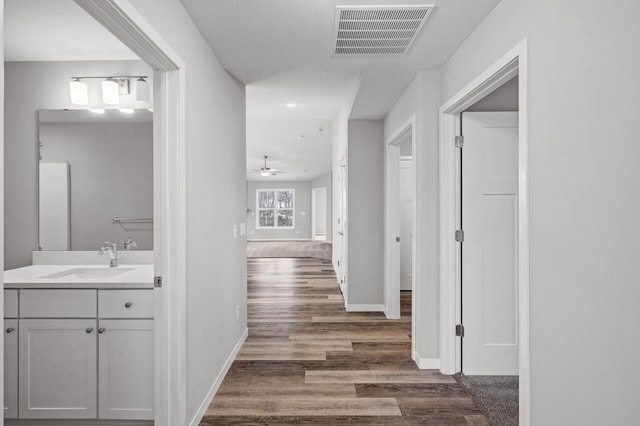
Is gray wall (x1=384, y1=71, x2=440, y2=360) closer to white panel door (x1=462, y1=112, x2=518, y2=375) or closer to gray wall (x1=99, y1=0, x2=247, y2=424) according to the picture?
white panel door (x1=462, y1=112, x2=518, y2=375)

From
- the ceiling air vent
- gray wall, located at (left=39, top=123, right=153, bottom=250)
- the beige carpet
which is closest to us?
the ceiling air vent

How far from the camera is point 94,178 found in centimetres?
271

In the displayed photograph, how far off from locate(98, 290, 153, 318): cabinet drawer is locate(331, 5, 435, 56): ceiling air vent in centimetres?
190

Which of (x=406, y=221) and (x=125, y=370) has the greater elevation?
(x=406, y=221)

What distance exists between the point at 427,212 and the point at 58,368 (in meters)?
2.57

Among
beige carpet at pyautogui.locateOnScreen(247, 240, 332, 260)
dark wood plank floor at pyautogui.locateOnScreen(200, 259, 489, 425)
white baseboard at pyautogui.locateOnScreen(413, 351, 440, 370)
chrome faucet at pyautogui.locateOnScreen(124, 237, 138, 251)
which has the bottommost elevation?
dark wood plank floor at pyautogui.locateOnScreen(200, 259, 489, 425)

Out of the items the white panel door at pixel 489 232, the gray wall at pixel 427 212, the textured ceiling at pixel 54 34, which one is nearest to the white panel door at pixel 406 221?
the gray wall at pixel 427 212

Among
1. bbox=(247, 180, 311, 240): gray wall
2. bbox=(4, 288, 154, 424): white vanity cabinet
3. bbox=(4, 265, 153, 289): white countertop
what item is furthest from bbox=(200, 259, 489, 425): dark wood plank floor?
bbox=(247, 180, 311, 240): gray wall

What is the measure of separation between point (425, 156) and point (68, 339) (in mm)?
2603

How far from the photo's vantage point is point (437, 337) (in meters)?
2.92

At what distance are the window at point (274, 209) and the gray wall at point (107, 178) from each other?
38.0 feet

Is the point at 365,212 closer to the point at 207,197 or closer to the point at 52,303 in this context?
the point at 207,197

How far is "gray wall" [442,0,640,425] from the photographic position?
44.4 inches

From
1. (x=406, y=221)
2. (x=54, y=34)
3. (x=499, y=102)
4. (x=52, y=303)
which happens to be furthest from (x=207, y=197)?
(x=406, y=221)
